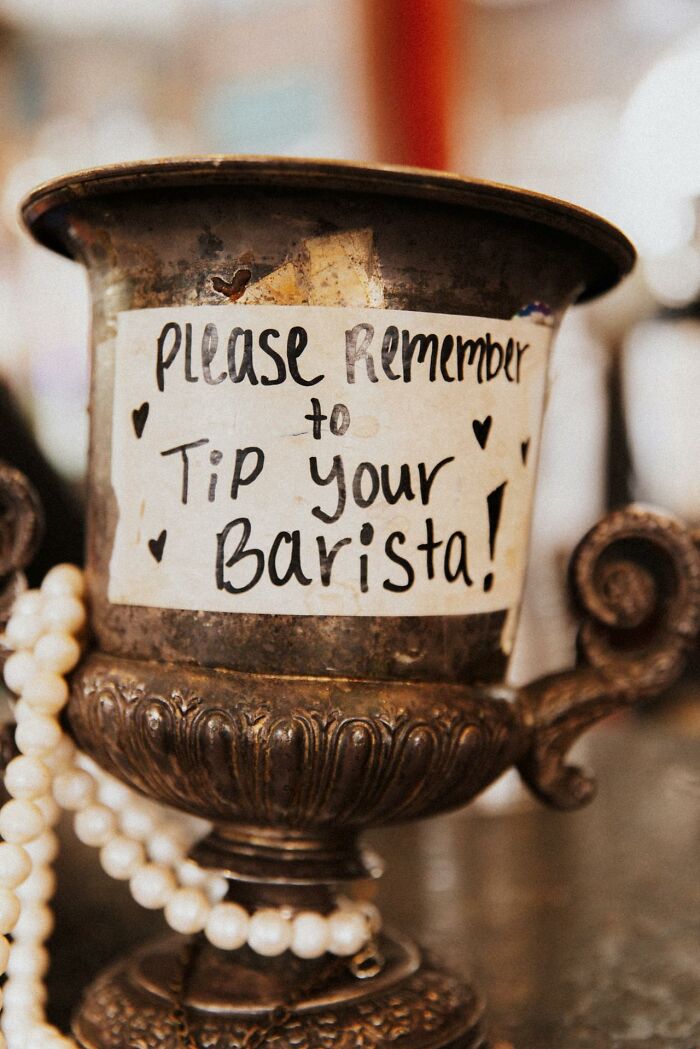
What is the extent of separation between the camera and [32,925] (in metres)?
0.63

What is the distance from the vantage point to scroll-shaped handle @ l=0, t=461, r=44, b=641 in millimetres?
626

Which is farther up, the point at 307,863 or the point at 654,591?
the point at 654,591

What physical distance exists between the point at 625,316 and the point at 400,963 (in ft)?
8.69

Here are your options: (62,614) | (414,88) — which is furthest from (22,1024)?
(414,88)

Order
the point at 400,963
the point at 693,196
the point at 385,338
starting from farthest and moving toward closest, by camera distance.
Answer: the point at 693,196
the point at 400,963
the point at 385,338

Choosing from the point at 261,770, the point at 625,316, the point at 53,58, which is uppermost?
the point at 53,58

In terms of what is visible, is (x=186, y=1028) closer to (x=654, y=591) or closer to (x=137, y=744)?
(x=137, y=744)

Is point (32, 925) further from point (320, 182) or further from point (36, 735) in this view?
point (320, 182)

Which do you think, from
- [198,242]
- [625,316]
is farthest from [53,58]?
[198,242]

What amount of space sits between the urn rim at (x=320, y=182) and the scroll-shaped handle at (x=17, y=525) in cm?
17

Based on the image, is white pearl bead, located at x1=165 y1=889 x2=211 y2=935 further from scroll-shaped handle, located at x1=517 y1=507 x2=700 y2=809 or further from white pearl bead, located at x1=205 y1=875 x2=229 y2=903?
scroll-shaped handle, located at x1=517 y1=507 x2=700 y2=809

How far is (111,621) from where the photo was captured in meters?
0.58

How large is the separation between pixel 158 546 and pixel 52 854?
217mm

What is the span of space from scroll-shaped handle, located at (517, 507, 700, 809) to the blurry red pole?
1.61 meters
